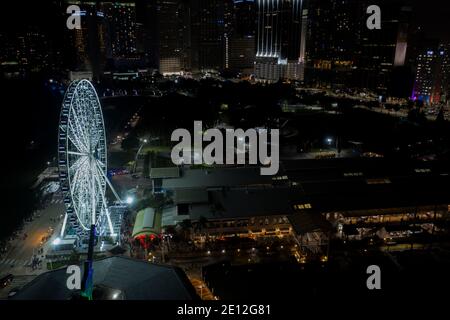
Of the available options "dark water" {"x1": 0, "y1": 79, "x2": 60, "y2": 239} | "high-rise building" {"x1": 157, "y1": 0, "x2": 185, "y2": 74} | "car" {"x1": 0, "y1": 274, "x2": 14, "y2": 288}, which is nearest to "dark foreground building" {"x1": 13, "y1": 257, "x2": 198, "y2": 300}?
"car" {"x1": 0, "y1": 274, "x2": 14, "y2": 288}

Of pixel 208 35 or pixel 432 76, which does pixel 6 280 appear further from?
pixel 208 35

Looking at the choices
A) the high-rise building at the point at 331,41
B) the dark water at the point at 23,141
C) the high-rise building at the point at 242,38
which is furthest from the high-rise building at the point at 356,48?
the dark water at the point at 23,141

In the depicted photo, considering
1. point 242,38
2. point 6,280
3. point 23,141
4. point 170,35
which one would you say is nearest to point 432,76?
point 242,38

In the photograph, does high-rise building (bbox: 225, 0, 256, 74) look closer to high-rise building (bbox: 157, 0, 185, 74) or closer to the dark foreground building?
high-rise building (bbox: 157, 0, 185, 74)

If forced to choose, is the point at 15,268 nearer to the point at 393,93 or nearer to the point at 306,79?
the point at 393,93

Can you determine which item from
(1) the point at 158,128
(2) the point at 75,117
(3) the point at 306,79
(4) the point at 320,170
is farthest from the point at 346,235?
(3) the point at 306,79
